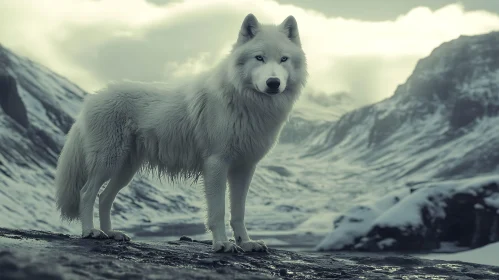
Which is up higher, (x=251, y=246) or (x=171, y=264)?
(x=251, y=246)

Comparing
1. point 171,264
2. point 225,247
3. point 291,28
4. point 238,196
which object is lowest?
point 171,264

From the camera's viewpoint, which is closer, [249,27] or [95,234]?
[249,27]

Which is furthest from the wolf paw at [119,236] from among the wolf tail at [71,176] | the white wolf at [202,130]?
the wolf tail at [71,176]

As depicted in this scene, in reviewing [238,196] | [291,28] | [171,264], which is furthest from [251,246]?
[291,28]

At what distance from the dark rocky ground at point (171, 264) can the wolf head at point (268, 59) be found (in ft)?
7.08

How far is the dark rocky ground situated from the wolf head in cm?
216

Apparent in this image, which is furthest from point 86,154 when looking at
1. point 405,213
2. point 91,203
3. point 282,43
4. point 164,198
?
point 164,198

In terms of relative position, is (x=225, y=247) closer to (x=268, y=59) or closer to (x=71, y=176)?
(x=268, y=59)

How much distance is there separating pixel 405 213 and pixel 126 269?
21314 millimetres

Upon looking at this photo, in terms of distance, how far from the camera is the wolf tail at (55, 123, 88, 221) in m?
9.02

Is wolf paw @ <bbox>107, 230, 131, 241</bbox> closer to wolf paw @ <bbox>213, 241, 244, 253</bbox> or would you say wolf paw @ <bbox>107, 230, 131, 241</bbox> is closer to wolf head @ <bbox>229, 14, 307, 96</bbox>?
wolf paw @ <bbox>213, 241, 244, 253</bbox>

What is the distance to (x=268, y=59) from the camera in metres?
7.43

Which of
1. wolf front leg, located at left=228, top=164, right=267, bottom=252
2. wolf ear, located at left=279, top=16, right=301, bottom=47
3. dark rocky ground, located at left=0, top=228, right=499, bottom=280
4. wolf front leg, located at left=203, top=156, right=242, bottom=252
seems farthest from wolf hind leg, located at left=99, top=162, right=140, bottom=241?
wolf ear, located at left=279, top=16, right=301, bottom=47

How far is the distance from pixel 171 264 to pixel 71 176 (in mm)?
3758
